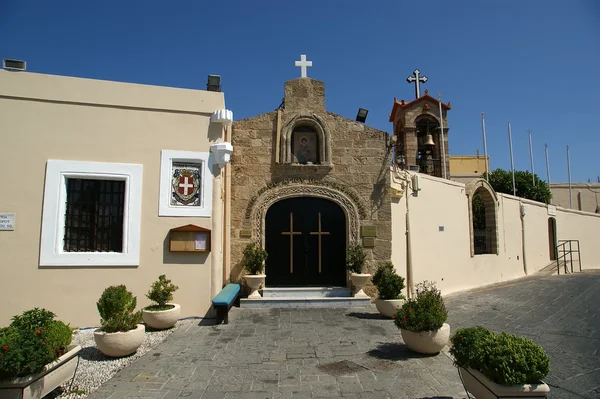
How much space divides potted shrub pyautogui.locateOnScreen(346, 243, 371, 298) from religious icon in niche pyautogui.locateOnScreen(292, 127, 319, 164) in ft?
9.09

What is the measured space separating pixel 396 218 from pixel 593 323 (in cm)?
483

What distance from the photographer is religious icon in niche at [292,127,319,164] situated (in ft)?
34.7

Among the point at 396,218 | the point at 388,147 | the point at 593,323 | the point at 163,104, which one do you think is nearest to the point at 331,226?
the point at 396,218

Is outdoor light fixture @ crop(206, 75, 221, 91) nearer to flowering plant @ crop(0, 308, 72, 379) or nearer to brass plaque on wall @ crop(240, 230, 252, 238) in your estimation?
brass plaque on wall @ crop(240, 230, 252, 238)

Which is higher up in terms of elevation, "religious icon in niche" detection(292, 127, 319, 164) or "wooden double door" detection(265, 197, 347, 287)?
"religious icon in niche" detection(292, 127, 319, 164)

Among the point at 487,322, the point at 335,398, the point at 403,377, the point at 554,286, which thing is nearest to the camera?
the point at 335,398

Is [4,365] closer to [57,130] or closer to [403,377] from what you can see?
[403,377]

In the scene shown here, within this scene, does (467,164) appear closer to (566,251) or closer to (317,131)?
(566,251)

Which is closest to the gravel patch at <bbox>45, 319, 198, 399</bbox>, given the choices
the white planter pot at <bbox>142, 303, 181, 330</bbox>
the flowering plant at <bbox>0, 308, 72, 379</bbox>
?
the white planter pot at <bbox>142, 303, 181, 330</bbox>

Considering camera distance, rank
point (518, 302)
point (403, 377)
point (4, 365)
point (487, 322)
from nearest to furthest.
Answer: point (4, 365), point (403, 377), point (487, 322), point (518, 302)

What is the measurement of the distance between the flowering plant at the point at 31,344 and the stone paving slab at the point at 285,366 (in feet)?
2.64

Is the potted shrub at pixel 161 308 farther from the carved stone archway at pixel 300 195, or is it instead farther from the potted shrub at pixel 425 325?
the potted shrub at pixel 425 325

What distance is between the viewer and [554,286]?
13.3 meters

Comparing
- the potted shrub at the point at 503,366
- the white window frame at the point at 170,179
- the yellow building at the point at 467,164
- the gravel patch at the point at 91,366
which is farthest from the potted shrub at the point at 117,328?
the yellow building at the point at 467,164
